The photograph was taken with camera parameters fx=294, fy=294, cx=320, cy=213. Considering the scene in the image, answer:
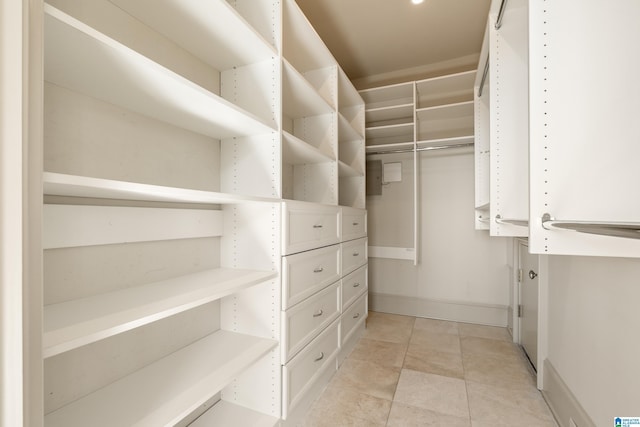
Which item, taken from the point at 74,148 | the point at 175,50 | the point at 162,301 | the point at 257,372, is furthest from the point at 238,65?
the point at 257,372

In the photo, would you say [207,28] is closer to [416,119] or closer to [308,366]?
[308,366]

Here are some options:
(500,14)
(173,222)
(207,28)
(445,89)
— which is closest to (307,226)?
(173,222)

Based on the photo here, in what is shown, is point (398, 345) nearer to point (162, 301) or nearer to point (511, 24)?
point (162, 301)

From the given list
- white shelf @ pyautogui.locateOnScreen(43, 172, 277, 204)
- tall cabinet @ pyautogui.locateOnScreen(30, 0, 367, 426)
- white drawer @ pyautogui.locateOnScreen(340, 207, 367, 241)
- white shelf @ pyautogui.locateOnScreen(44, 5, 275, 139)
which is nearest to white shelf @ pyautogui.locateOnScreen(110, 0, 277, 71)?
tall cabinet @ pyautogui.locateOnScreen(30, 0, 367, 426)

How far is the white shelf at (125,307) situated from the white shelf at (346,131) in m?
1.49

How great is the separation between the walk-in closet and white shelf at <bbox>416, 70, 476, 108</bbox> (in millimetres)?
50

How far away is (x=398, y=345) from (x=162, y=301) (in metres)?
2.13

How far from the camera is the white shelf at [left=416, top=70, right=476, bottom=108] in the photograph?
2.69 meters

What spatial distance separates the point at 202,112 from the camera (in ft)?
3.80

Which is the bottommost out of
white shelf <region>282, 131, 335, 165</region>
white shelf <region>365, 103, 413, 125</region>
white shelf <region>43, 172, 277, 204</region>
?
white shelf <region>43, 172, 277, 204</region>

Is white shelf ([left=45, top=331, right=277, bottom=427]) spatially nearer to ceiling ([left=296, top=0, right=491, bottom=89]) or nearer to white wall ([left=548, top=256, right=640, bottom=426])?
white wall ([left=548, top=256, right=640, bottom=426])

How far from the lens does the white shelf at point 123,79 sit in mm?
712

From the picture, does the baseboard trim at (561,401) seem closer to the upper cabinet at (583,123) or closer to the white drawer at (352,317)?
the upper cabinet at (583,123)

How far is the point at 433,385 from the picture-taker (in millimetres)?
1909
